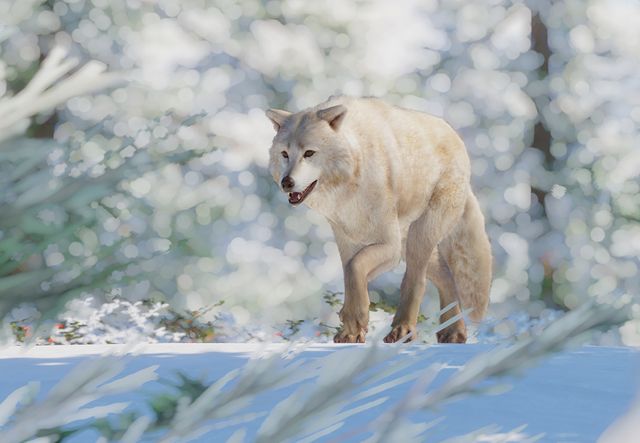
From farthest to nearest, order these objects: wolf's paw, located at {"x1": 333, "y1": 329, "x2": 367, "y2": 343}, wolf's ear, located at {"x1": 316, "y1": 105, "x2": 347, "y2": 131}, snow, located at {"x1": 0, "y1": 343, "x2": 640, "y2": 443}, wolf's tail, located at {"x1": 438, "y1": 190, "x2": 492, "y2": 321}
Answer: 1. wolf's tail, located at {"x1": 438, "y1": 190, "x2": 492, "y2": 321}
2. wolf's paw, located at {"x1": 333, "y1": 329, "x2": 367, "y2": 343}
3. wolf's ear, located at {"x1": 316, "y1": 105, "x2": 347, "y2": 131}
4. snow, located at {"x1": 0, "y1": 343, "x2": 640, "y2": 443}

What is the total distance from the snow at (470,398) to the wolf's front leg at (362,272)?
0.46m

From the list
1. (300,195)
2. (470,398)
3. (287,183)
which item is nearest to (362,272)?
(300,195)

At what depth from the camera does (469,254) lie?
836 centimetres

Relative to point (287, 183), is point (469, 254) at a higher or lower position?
lower

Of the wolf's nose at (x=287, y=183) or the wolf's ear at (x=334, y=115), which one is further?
the wolf's ear at (x=334, y=115)

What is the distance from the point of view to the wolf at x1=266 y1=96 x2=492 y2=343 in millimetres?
7230

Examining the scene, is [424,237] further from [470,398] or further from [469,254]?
[470,398]

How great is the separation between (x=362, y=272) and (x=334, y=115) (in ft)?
3.48

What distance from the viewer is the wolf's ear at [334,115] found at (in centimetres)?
726

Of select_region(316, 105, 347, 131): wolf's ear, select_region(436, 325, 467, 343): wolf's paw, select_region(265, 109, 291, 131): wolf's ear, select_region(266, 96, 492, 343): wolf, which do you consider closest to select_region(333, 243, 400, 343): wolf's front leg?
select_region(266, 96, 492, 343): wolf

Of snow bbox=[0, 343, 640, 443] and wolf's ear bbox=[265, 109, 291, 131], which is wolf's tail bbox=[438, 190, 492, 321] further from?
wolf's ear bbox=[265, 109, 291, 131]

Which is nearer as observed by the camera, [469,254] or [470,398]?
[470,398]

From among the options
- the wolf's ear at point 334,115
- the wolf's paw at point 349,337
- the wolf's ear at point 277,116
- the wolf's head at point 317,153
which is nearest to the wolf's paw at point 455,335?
the wolf's paw at point 349,337

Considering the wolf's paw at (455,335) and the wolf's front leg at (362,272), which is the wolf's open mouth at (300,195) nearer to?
the wolf's front leg at (362,272)
